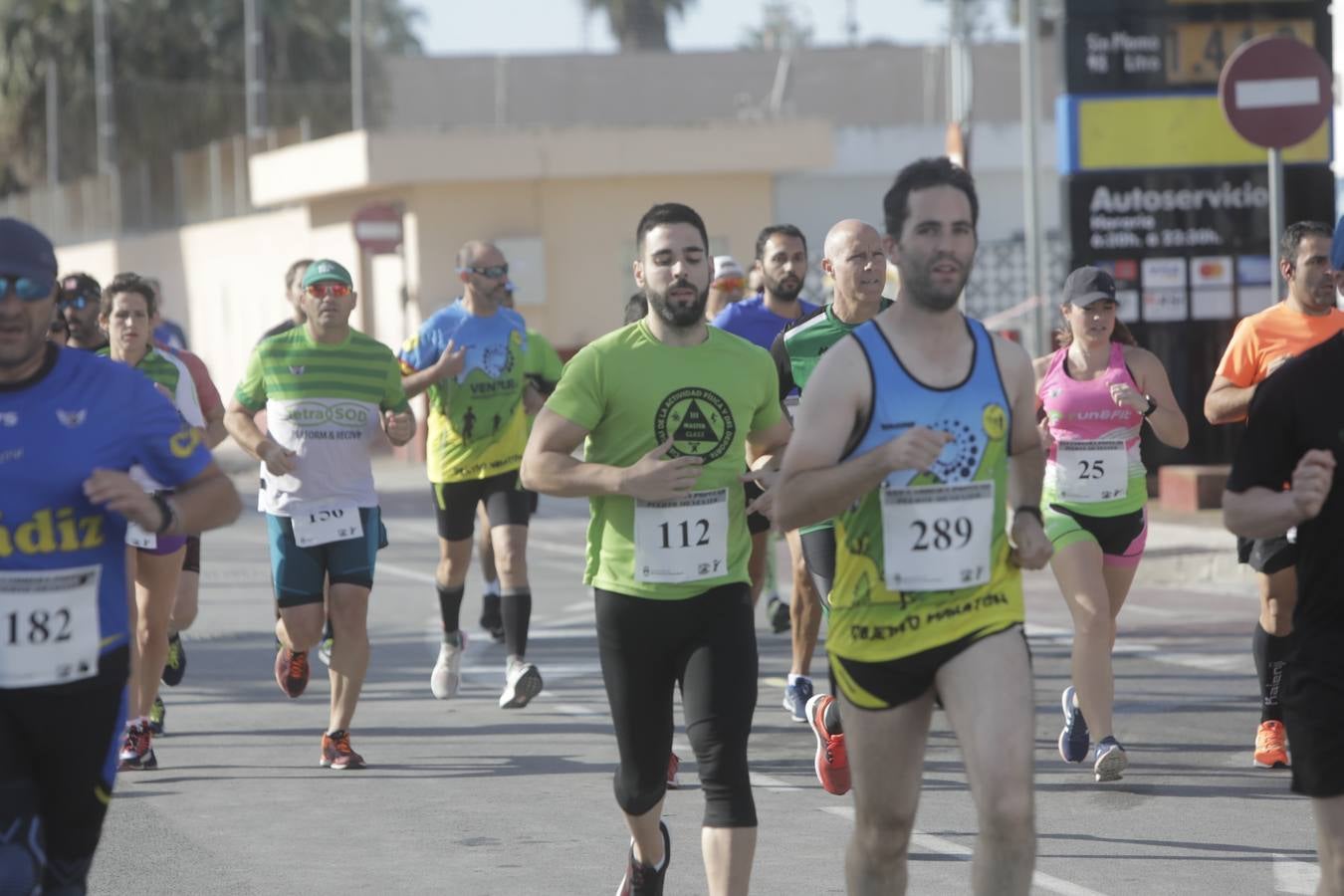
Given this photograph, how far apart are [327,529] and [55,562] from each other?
4.25m

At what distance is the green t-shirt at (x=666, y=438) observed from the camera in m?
6.51

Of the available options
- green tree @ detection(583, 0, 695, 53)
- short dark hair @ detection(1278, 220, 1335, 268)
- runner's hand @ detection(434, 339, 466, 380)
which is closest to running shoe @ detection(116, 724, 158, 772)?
runner's hand @ detection(434, 339, 466, 380)

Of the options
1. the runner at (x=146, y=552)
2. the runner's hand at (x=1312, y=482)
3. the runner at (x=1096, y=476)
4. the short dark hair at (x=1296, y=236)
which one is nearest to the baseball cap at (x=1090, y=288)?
the runner at (x=1096, y=476)

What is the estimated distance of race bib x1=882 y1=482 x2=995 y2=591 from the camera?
5441 millimetres

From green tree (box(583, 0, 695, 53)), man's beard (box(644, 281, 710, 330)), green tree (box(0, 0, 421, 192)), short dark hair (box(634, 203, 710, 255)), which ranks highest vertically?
green tree (box(583, 0, 695, 53))

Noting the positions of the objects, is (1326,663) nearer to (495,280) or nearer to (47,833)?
(47,833)

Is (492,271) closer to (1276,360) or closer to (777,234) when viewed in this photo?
(777,234)

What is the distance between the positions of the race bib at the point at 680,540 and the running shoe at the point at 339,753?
3335mm

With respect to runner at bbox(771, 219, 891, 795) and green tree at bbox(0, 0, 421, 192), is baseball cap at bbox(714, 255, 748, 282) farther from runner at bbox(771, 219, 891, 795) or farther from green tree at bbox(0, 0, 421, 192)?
green tree at bbox(0, 0, 421, 192)

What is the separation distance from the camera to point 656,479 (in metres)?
6.36

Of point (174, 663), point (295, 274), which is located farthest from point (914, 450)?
point (295, 274)

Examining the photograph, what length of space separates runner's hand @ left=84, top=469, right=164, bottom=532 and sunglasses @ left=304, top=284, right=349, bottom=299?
4.51m

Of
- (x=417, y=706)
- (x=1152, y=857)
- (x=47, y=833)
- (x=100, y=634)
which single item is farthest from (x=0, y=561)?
(x=417, y=706)

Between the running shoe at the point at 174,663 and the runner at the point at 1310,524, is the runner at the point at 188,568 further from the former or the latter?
the runner at the point at 1310,524
